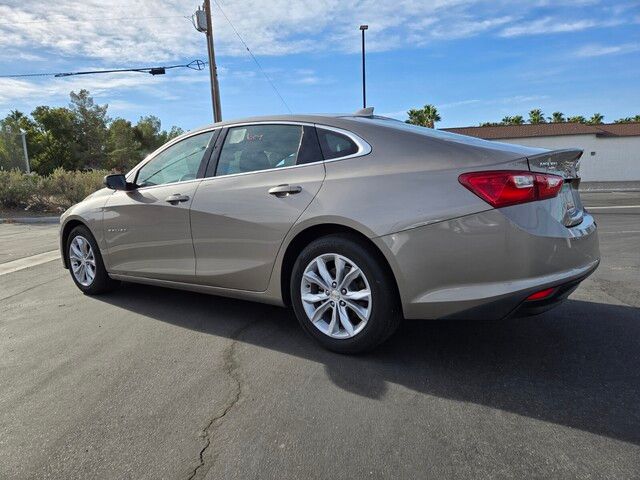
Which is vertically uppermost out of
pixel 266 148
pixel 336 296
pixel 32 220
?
pixel 266 148

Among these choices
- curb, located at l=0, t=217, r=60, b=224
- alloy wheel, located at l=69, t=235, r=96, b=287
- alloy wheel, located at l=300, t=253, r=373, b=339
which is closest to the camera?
alloy wheel, located at l=300, t=253, r=373, b=339

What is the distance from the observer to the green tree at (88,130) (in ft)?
189

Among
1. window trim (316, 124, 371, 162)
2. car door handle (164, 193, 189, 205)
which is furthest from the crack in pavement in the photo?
window trim (316, 124, 371, 162)

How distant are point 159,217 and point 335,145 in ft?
5.83

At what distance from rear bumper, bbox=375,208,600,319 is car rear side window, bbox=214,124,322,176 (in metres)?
0.98

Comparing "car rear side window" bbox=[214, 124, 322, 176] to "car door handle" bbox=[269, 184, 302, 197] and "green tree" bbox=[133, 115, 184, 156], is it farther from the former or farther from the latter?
"green tree" bbox=[133, 115, 184, 156]

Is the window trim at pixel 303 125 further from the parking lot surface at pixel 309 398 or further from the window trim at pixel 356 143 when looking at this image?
the parking lot surface at pixel 309 398

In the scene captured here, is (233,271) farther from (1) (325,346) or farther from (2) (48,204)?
(2) (48,204)

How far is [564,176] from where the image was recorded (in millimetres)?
3117

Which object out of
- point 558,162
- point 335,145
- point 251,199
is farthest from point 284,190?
point 558,162

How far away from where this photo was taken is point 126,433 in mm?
2523

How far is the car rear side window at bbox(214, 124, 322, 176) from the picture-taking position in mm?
3559

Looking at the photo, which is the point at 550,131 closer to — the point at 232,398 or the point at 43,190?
the point at 43,190

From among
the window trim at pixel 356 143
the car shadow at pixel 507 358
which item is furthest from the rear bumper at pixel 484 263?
the window trim at pixel 356 143
